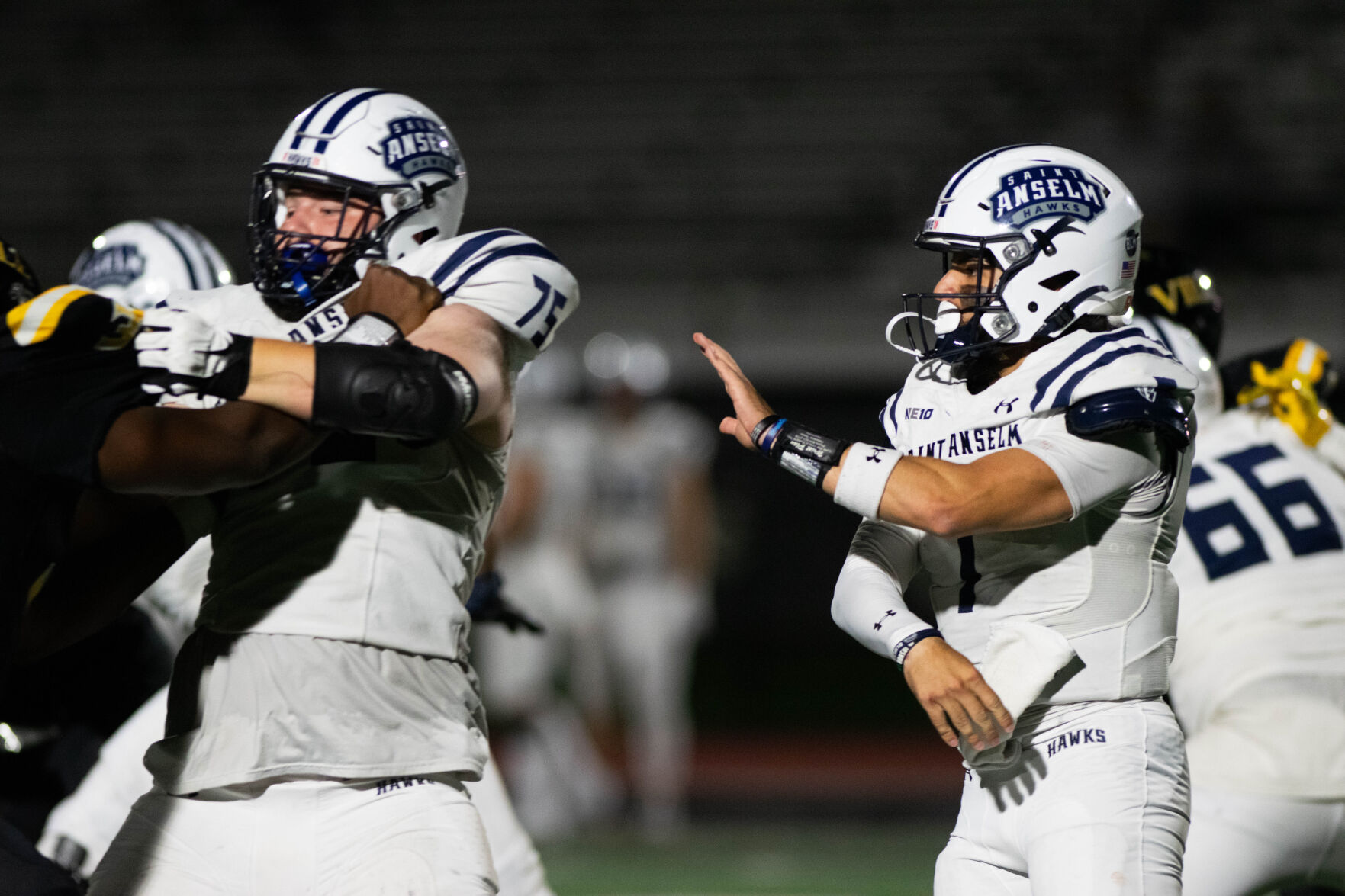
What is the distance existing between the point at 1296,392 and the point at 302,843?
238 centimetres

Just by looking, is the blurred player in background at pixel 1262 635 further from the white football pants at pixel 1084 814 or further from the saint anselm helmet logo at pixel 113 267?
the saint anselm helmet logo at pixel 113 267

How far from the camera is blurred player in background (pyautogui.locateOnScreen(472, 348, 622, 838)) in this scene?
7.23 meters

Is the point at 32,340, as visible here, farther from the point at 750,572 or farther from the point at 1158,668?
the point at 750,572

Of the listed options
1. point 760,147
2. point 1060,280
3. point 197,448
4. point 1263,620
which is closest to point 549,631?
point 1263,620

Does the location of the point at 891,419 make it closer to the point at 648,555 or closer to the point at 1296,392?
the point at 1296,392

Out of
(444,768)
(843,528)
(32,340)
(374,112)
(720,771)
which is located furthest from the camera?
(843,528)

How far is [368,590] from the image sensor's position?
2.28 m

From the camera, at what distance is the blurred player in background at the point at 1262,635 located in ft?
9.87

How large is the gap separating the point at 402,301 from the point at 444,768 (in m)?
0.69

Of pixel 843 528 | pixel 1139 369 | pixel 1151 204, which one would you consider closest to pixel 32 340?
pixel 1139 369

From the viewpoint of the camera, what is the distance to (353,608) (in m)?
2.28

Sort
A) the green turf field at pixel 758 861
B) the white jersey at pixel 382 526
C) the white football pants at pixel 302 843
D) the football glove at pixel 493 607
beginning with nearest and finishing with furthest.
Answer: the white football pants at pixel 302 843 → the white jersey at pixel 382 526 → the football glove at pixel 493 607 → the green turf field at pixel 758 861

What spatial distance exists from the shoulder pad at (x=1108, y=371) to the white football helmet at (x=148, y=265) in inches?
81.9

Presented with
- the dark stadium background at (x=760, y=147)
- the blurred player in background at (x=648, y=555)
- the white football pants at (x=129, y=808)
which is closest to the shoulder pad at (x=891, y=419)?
the white football pants at (x=129, y=808)
